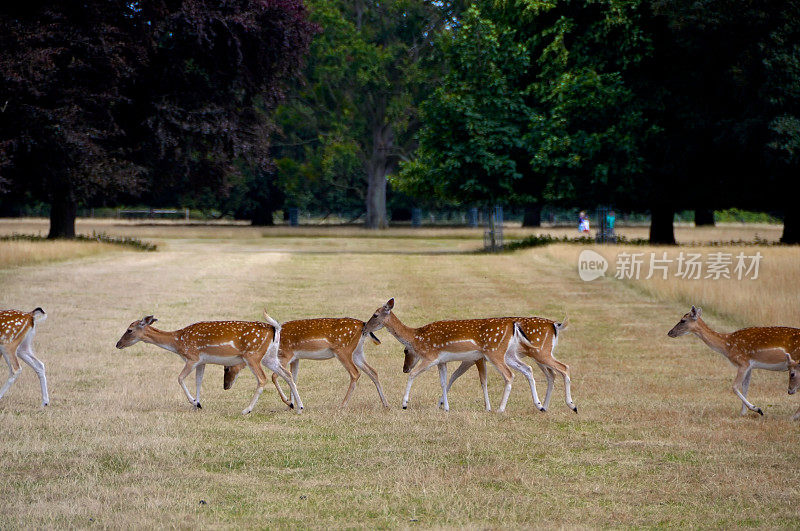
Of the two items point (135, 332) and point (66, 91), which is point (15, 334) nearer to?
point (135, 332)

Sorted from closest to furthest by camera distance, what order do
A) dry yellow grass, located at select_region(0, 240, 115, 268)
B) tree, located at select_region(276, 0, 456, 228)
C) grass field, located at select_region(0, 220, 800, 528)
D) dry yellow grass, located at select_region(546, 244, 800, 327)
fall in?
grass field, located at select_region(0, 220, 800, 528)
dry yellow grass, located at select_region(546, 244, 800, 327)
dry yellow grass, located at select_region(0, 240, 115, 268)
tree, located at select_region(276, 0, 456, 228)

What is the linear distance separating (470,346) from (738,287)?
51.2ft

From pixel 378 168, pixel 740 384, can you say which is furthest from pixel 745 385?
pixel 378 168

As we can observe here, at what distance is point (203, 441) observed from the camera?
1096cm

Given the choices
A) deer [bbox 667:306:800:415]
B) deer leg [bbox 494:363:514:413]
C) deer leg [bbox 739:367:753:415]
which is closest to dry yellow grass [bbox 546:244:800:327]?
deer leg [bbox 739:367:753:415]

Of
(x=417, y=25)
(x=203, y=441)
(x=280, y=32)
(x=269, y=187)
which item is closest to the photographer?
(x=203, y=441)

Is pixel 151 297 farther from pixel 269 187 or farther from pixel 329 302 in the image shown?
pixel 269 187

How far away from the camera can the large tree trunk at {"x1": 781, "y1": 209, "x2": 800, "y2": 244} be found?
1919 inches

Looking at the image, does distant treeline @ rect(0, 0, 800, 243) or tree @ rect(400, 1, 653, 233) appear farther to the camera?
tree @ rect(400, 1, 653, 233)

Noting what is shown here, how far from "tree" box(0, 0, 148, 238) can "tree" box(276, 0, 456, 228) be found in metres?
37.3

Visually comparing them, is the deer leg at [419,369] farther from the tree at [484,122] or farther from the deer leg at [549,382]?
the tree at [484,122]

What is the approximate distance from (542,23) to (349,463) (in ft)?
145

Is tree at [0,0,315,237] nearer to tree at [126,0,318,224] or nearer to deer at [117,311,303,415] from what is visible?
tree at [126,0,318,224]

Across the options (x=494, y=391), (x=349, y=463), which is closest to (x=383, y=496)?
(x=349, y=463)
